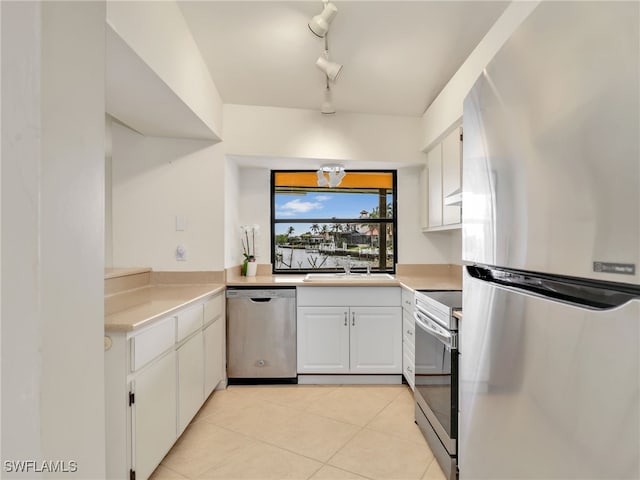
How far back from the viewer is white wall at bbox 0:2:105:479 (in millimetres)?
273

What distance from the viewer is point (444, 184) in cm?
269

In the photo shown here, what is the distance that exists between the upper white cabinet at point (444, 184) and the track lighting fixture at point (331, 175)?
818 millimetres

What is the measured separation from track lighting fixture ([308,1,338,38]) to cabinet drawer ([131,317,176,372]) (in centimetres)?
179

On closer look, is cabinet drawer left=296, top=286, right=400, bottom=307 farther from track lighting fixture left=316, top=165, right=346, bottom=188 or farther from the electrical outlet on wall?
track lighting fixture left=316, top=165, right=346, bottom=188

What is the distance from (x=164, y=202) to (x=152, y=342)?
4.99 feet

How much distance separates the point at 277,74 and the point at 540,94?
7.41 feet

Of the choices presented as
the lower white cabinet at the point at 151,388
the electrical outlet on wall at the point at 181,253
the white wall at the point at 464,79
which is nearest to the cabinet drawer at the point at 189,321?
the lower white cabinet at the point at 151,388

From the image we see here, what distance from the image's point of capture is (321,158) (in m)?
3.08

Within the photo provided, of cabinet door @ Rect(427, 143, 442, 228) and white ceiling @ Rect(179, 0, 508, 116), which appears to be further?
cabinet door @ Rect(427, 143, 442, 228)

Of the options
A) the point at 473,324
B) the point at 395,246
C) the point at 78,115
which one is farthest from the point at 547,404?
the point at 395,246

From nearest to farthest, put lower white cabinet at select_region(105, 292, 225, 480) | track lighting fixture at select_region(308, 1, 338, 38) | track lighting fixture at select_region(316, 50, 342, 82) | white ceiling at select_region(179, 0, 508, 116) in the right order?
lower white cabinet at select_region(105, 292, 225, 480) < track lighting fixture at select_region(308, 1, 338, 38) < white ceiling at select_region(179, 0, 508, 116) < track lighting fixture at select_region(316, 50, 342, 82)

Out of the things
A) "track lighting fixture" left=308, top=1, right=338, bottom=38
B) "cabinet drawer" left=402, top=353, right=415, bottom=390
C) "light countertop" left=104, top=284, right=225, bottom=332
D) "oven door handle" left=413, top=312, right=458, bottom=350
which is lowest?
"cabinet drawer" left=402, top=353, right=415, bottom=390

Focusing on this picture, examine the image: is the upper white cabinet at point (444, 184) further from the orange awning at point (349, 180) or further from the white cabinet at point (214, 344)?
the white cabinet at point (214, 344)
